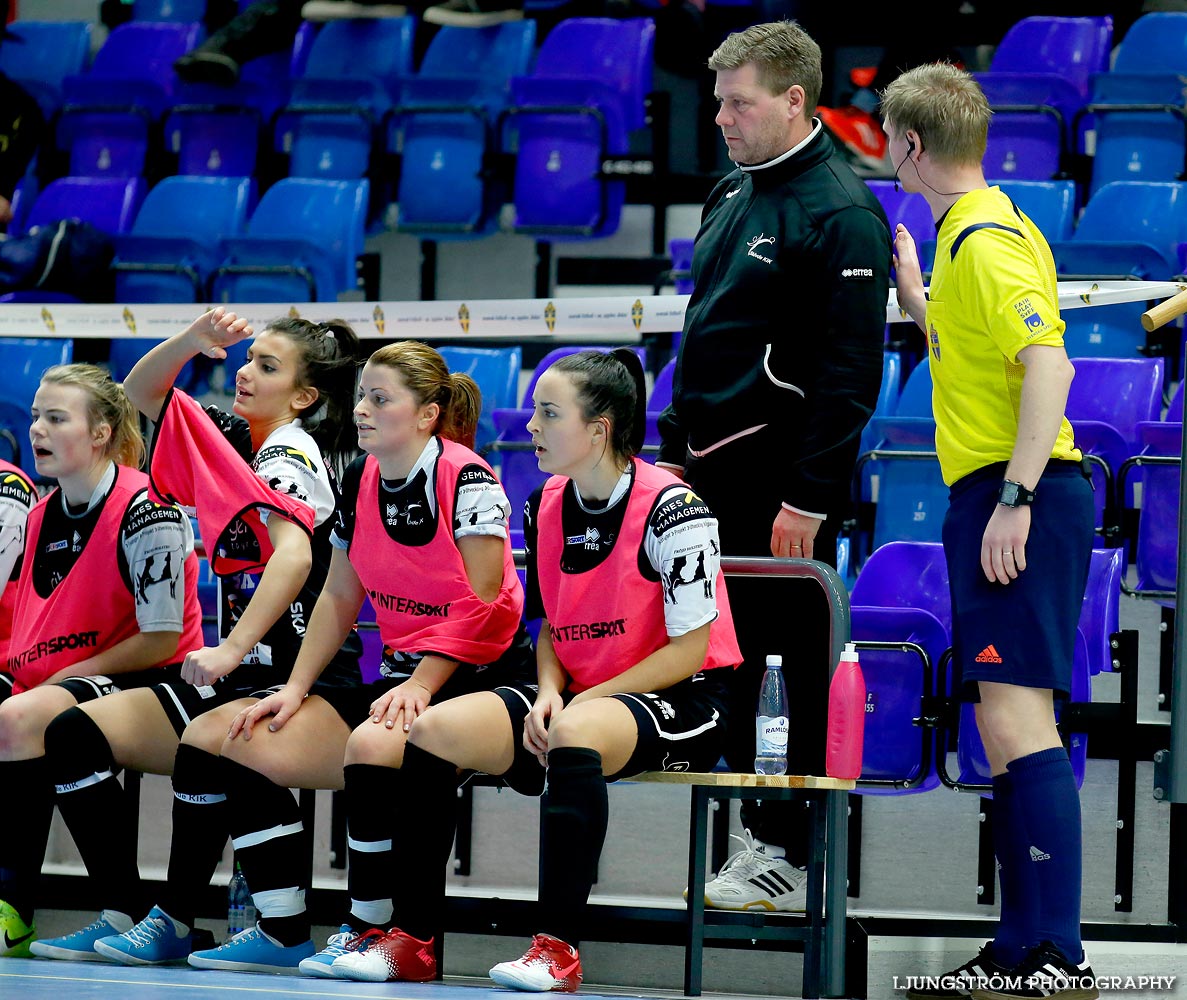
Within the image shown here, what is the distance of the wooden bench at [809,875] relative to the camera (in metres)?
2.95

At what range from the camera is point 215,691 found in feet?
11.6

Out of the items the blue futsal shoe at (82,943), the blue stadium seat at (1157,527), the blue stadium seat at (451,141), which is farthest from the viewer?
the blue stadium seat at (451,141)

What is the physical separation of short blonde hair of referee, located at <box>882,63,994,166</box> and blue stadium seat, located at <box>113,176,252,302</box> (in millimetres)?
4067

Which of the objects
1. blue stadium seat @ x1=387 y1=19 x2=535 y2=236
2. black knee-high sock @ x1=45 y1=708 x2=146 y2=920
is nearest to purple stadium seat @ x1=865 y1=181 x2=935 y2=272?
blue stadium seat @ x1=387 y1=19 x2=535 y2=236

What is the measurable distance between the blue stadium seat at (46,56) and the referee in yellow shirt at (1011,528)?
5903mm

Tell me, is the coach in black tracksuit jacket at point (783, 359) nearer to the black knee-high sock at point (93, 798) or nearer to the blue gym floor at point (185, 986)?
the blue gym floor at point (185, 986)

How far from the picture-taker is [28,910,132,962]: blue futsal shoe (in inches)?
129

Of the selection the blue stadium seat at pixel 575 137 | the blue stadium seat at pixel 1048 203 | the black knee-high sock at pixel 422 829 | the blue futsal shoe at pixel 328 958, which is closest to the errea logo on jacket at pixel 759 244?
the black knee-high sock at pixel 422 829

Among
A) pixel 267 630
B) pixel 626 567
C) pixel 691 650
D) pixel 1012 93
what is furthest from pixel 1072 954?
pixel 1012 93

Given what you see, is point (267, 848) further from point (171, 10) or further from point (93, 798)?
point (171, 10)

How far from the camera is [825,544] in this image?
334 cm

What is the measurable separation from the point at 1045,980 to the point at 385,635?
1507 millimetres

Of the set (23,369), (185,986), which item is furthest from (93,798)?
(23,369)

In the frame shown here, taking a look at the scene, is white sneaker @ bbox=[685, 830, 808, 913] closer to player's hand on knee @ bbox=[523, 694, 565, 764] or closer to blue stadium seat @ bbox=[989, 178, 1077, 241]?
player's hand on knee @ bbox=[523, 694, 565, 764]
